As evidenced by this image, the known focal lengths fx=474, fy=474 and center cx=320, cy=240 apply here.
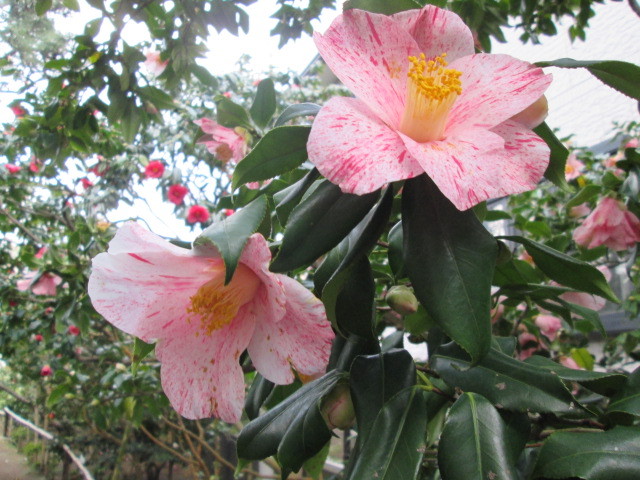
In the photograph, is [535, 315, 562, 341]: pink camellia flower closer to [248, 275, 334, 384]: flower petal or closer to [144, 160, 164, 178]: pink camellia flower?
[248, 275, 334, 384]: flower petal

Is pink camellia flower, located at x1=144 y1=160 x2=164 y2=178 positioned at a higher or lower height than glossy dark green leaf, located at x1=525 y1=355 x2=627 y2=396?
higher

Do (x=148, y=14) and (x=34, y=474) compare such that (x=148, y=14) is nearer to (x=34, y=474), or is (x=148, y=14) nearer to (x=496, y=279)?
(x=496, y=279)

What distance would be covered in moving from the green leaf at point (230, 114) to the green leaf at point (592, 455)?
35.2 inches

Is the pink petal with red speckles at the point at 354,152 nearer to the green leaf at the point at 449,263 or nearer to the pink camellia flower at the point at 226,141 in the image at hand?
the green leaf at the point at 449,263

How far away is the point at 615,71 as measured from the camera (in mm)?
483

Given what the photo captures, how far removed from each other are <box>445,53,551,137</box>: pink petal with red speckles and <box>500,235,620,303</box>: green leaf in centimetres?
17

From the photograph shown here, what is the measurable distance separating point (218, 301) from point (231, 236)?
147mm

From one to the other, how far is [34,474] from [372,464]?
785 cm

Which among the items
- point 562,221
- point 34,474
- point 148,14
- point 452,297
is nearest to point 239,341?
point 452,297

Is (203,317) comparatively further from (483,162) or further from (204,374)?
(483,162)

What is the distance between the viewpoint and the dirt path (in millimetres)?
6402

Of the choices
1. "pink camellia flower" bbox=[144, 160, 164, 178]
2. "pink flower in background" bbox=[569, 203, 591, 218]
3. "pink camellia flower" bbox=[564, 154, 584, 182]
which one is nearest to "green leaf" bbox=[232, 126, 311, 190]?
"pink flower in background" bbox=[569, 203, 591, 218]

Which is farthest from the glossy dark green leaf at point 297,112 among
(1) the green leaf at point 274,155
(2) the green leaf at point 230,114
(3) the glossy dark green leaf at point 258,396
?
(2) the green leaf at point 230,114

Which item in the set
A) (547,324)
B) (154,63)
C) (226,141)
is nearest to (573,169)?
(547,324)
